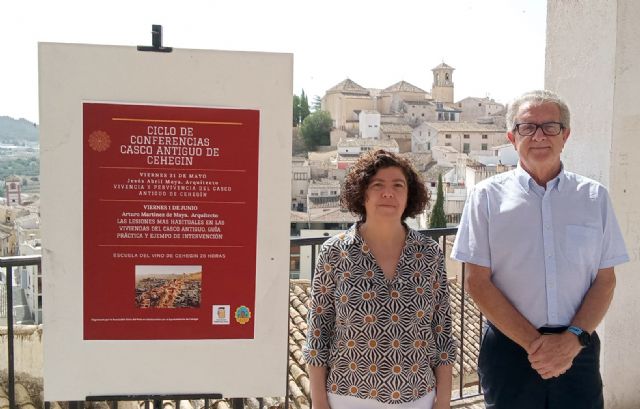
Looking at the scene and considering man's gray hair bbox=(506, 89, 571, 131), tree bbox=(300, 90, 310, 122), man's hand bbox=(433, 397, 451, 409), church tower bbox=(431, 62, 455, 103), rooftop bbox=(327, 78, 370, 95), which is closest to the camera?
man's hand bbox=(433, 397, 451, 409)

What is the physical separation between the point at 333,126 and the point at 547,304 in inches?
3169

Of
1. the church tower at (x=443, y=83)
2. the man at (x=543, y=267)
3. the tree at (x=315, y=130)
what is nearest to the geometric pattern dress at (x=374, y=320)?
the man at (x=543, y=267)

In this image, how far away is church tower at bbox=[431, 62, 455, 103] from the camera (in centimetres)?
9194

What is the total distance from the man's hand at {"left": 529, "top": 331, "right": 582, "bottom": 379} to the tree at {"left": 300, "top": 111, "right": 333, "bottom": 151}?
254ft

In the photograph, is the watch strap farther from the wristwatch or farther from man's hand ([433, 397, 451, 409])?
man's hand ([433, 397, 451, 409])

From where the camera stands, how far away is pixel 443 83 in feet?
303

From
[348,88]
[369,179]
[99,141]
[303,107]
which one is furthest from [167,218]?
[348,88]

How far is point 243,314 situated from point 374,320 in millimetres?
424

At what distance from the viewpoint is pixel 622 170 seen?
9.09 ft

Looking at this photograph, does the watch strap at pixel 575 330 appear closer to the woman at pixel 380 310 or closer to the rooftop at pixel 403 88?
the woman at pixel 380 310

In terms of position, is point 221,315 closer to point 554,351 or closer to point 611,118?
point 554,351

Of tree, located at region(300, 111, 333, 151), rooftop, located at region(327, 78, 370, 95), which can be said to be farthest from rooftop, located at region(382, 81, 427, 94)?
tree, located at region(300, 111, 333, 151)

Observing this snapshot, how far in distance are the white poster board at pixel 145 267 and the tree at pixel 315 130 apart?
77342 millimetres

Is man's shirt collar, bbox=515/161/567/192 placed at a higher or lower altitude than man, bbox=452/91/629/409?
higher
